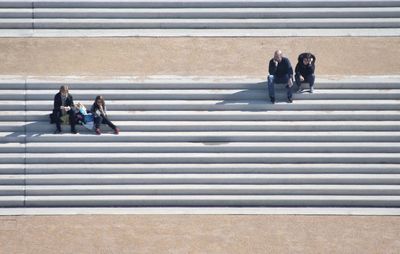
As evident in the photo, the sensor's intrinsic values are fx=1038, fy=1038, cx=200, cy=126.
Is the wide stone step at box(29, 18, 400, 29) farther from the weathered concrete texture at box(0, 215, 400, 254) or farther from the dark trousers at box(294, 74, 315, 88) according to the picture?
the weathered concrete texture at box(0, 215, 400, 254)

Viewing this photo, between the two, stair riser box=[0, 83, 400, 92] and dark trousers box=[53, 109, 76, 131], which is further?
stair riser box=[0, 83, 400, 92]

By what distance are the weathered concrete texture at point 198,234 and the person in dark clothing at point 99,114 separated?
213 centimetres

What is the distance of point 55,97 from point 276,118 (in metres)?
4.38

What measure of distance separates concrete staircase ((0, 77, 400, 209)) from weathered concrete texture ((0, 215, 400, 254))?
0.62 metres

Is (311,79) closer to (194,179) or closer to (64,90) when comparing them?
(194,179)

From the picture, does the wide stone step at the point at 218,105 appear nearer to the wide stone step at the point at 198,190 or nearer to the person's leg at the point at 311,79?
the person's leg at the point at 311,79

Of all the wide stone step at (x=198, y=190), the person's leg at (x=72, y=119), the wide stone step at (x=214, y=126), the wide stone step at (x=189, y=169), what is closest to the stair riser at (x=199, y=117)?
the wide stone step at (x=214, y=126)

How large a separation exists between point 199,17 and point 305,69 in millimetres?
3774

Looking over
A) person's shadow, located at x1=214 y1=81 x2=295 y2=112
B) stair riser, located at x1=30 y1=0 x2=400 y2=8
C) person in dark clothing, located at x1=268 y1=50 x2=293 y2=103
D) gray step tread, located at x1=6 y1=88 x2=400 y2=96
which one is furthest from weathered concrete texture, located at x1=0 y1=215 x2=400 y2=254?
stair riser, located at x1=30 y1=0 x2=400 y2=8

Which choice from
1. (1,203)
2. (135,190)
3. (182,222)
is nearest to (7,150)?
(1,203)

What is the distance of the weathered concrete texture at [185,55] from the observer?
2177cm

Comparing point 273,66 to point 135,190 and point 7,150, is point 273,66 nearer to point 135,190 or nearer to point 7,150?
point 135,190

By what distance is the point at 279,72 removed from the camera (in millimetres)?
20766

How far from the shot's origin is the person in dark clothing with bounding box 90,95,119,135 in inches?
790
